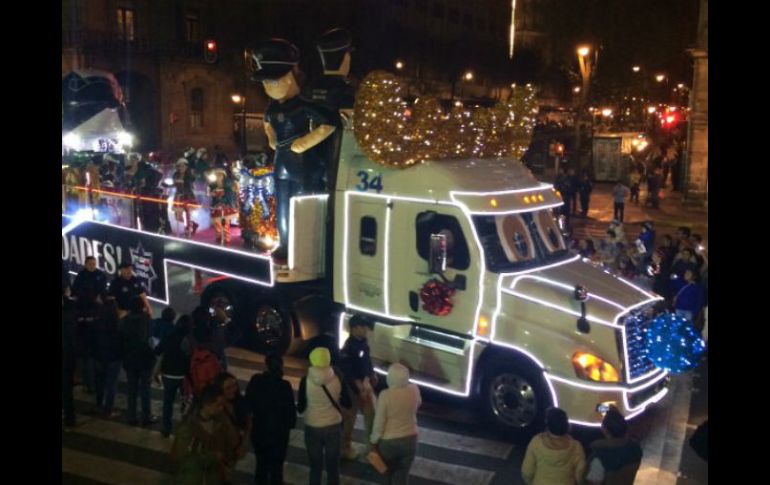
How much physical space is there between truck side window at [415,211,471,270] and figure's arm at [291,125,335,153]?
196 centimetres

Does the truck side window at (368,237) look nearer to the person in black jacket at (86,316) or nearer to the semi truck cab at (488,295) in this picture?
the semi truck cab at (488,295)

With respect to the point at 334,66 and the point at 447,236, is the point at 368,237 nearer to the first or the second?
the point at 447,236

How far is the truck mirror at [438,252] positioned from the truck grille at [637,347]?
2078 millimetres

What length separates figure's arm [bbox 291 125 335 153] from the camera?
33.2 feet

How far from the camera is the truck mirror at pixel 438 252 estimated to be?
8.37 m

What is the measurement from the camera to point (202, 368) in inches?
289

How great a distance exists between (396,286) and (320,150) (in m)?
2.35

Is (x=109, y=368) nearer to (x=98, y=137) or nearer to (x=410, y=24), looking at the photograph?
(x=98, y=137)

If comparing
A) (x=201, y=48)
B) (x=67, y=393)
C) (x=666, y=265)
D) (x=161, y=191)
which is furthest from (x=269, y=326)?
(x=201, y=48)

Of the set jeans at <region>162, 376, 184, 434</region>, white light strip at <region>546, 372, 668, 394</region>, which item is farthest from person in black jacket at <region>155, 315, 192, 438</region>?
white light strip at <region>546, 372, 668, 394</region>

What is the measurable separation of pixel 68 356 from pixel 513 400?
4928 mm

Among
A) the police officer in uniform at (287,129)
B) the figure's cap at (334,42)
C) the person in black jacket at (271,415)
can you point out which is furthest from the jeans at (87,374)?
the figure's cap at (334,42)
